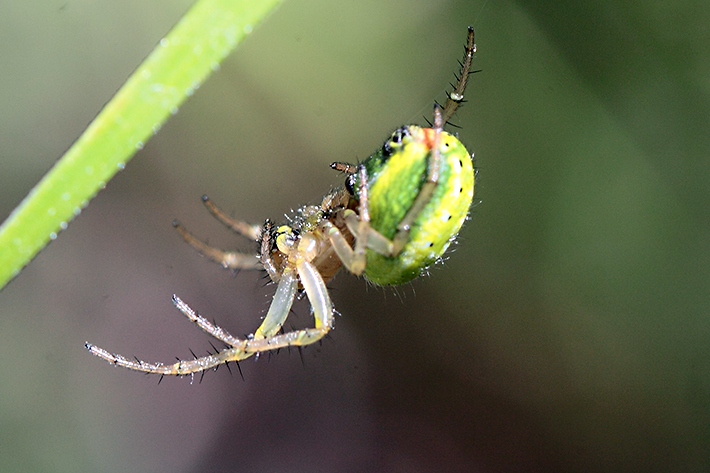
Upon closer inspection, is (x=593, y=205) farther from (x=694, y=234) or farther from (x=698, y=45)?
(x=698, y=45)

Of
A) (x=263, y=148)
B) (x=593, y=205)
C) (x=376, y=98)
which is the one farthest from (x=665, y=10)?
(x=263, y=148)

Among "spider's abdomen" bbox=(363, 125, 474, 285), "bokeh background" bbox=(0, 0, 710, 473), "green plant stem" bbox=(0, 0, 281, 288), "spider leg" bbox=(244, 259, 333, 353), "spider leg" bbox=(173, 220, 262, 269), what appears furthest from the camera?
"bokeh background" bbox=(0, 0, 710, 473)

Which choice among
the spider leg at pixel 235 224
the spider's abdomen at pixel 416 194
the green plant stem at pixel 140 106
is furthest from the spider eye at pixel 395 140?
the green plant stem at pixel 140 106

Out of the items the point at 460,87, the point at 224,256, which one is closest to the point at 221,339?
the point at 224,256

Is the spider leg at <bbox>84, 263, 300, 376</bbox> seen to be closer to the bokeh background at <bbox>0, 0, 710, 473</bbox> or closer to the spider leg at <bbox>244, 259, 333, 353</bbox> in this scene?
the spider leg at <bbox>244, 259, 333, 353</bbox>

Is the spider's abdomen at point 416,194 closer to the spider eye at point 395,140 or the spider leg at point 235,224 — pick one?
the spider eye at point 395,140

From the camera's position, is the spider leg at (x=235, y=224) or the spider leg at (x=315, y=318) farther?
the spider leg at (x=235, y=224)

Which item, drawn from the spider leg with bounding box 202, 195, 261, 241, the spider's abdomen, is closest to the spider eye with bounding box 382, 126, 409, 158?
the spider's abdomen
